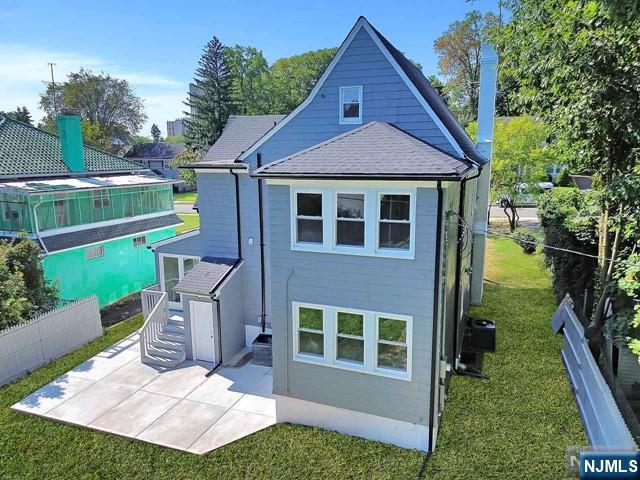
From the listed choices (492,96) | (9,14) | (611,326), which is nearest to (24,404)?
(9,14)

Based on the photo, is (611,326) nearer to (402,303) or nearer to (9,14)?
(402,303)

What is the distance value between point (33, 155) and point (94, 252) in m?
6.77

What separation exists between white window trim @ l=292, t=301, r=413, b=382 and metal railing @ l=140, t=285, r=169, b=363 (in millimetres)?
6384

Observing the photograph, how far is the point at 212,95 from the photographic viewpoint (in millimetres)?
51656

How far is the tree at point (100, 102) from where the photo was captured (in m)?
64.5

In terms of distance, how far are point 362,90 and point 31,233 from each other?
14930 millimetres

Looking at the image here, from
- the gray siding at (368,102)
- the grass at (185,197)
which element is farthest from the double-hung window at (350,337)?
the grass at (185,197)

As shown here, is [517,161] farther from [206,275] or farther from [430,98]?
[206,275]

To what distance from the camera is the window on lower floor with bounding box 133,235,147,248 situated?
22141 mm

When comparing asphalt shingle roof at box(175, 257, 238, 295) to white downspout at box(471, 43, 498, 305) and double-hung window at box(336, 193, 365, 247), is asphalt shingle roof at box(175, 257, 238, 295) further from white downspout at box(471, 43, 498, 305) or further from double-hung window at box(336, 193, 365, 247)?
white downspout at box(471, 43, 498, 305)

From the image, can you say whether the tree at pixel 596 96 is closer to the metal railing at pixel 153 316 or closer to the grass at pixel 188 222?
the metal railing at pixel 153 316

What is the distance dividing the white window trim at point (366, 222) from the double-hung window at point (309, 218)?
0.25 feet

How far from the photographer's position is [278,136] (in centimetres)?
1300


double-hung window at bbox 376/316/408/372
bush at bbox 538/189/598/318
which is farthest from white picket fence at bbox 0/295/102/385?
bush at bbox 538/189/598/318
